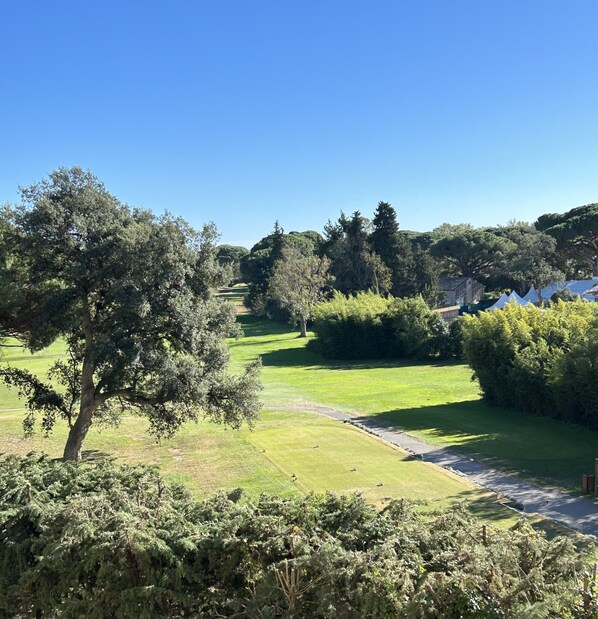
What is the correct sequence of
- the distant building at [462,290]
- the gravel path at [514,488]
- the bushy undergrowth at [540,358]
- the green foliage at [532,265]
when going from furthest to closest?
the distant building at [462,290] < the green foliage at [532,265] < the bushy undergrowth at [540,358] < the gravel path at [514,488]

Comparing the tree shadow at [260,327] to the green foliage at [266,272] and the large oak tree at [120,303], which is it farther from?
the large oak tree at [120,303]

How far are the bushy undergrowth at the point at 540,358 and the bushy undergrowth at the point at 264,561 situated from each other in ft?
57.1

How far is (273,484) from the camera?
15680mm

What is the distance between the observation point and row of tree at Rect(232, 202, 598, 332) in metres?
62.7

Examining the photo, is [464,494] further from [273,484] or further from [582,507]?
[273,484]

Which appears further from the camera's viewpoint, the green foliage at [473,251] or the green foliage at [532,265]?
the green foliage at [473,251]

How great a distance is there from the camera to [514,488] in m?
15.0

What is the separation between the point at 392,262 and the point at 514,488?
52.8 meters

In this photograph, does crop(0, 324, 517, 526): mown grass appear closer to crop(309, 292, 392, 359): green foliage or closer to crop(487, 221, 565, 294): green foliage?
crop(309, 292, 392, 359): green foliage

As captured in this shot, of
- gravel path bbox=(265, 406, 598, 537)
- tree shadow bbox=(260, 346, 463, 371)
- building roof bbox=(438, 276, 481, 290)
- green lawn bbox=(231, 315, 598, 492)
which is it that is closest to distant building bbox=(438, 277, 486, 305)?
building roof bbox=(438, 276, 481, 290)

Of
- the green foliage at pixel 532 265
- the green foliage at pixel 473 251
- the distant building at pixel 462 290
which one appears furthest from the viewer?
the distant building at pixel 462 290

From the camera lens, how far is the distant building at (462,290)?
8112 cm

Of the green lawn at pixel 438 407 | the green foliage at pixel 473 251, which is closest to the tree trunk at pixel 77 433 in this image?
the green lawn at pixel 438 407

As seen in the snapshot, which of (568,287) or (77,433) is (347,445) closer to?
(77,433)
